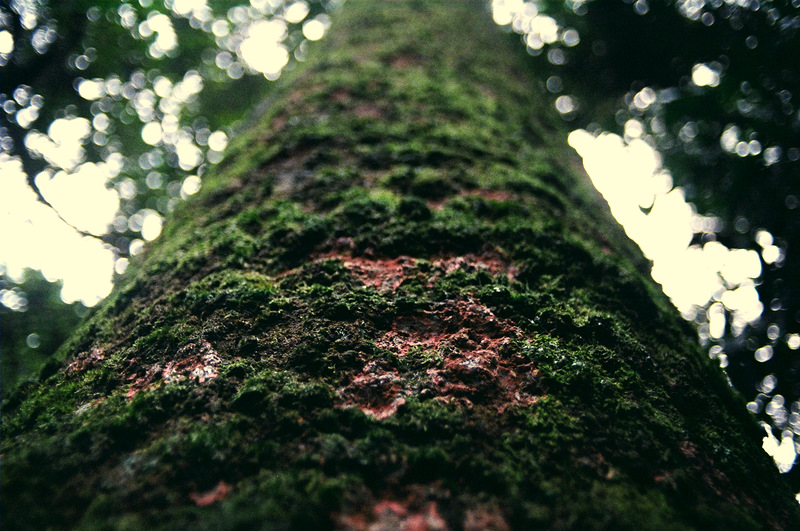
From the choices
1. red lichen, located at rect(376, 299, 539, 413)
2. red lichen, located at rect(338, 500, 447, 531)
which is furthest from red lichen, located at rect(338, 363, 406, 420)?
red lichen, located at rect(338, 500, 447, 531)

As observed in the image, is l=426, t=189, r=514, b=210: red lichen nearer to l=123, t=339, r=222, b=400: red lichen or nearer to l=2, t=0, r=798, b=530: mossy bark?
l=2, t=0, r=798, b=530: mossy bark

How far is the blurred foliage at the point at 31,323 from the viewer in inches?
205

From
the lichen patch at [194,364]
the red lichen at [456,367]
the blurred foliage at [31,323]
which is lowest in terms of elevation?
the blurred foliage at [31,323]

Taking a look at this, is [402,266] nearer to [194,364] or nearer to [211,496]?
[194,364]

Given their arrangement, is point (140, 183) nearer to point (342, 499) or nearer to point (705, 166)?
point (342, 499)

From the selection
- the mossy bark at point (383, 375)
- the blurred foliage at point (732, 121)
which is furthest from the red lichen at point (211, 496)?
the blurred foliage at point (732, 121)

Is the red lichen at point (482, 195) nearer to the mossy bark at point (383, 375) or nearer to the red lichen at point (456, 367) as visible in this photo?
the mossy bark at point (383, 375)

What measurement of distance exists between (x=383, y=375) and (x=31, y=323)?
637cm

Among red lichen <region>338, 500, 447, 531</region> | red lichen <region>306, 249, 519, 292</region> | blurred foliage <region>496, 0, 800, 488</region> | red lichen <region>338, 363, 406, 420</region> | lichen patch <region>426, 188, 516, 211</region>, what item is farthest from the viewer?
blurred foliage <region>496, 0, 800, 488</region>

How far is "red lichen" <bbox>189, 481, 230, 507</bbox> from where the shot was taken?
139 cm

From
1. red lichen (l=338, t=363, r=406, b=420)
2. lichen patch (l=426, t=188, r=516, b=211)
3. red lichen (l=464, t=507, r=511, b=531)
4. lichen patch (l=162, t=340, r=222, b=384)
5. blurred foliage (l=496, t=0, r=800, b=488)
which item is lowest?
red lichen (l=464, t=507, r=511, b=531)

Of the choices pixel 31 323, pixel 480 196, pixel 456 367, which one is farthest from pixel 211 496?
pixel 31 323

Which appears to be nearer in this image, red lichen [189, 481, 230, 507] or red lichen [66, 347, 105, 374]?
red lichen [189, 481, 230, 507]

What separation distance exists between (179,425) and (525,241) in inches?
82.6
